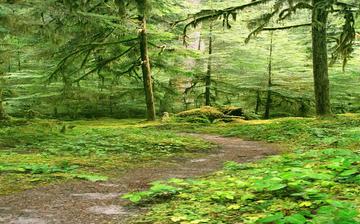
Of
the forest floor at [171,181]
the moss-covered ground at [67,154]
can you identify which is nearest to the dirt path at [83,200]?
the forest floor at [171,181]

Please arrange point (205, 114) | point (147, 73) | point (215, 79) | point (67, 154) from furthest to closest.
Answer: point (215, 79)
point (205, 114)
point (147, 73)
point (67, 154)

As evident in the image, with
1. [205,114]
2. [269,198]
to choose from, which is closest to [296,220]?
[269,198]

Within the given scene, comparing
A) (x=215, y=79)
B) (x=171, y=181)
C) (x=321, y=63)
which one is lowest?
(x=171, y=181)

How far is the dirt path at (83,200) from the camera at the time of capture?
4.07 metres

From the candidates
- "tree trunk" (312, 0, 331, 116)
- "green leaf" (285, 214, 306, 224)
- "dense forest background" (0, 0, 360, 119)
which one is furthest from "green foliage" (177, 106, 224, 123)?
"green leaf" (285, 214, 306, 224)

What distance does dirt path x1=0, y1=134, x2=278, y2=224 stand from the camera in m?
4.07

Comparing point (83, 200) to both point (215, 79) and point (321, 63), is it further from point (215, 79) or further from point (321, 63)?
point (215, 79)

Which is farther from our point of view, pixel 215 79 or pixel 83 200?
pixel 215 79

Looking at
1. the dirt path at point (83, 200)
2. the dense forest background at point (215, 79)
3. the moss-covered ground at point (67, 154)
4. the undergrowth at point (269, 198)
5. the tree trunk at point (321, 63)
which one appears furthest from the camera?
the dense forest background at point (215, 79)

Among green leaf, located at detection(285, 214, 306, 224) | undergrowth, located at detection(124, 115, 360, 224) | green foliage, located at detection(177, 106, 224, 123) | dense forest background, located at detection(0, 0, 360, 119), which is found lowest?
green foliage, located at detection(177, 106, 224, 123)

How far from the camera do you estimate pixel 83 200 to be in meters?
4.79

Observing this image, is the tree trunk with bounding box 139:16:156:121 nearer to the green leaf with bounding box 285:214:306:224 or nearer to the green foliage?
the green foliage

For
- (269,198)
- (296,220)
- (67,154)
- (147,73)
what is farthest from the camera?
(147,73)

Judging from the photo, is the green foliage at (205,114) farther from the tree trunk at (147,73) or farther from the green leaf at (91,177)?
the green leaf at (91,177)
